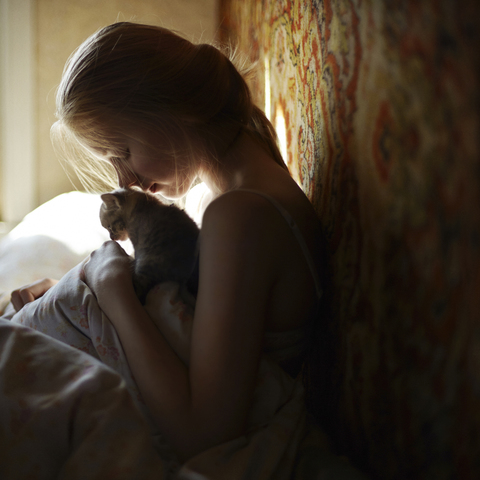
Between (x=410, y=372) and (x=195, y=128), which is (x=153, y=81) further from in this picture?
(x=410, y=372)

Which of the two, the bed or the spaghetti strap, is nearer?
the bed

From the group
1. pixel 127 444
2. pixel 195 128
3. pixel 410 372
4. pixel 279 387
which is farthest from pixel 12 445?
pixel 195 128

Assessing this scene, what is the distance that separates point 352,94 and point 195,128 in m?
0.32

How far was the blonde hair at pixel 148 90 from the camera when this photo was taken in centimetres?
74

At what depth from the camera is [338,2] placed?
26.6 inches

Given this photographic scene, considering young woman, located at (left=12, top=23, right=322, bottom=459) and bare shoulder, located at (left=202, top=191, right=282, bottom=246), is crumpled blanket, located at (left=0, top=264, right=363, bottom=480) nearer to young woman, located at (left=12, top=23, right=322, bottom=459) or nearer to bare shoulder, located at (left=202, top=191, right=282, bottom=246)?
young woman, located at (left=12, top=23, right=322, bottom=459)

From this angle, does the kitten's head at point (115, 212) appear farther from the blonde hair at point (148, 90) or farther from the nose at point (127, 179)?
the blonde hair at point (148, 90)

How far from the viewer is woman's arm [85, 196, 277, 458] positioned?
59cm

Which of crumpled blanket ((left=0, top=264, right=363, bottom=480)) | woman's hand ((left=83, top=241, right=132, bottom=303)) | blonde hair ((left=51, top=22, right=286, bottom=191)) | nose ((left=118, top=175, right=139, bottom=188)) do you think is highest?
blonde hair ((left=51, top=22, right=286, bottom=191))

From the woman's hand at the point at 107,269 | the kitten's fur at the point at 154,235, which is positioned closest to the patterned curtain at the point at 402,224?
the kitten's fur at the point at 154,235

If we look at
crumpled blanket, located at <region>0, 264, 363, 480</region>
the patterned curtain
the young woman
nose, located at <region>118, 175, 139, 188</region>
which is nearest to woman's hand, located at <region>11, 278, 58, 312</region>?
the young woman

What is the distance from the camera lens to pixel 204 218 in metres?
0.63

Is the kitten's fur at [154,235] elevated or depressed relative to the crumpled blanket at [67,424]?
elevated

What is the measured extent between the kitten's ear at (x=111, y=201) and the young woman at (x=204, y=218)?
5cm
